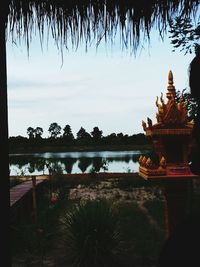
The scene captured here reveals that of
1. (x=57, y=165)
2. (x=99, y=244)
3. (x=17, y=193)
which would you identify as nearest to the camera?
(x=99, y=244)

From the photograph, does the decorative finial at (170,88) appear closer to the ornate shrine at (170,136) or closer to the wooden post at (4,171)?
the ornate shrine at (170,136)

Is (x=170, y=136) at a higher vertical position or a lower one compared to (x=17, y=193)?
higher

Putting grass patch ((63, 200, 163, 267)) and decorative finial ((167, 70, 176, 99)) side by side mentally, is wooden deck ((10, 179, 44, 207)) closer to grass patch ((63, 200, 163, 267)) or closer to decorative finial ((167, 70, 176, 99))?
grass patch ((63, 200, 163, 267))

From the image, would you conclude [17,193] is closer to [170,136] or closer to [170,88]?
[170,136]

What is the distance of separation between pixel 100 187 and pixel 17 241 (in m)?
9.57

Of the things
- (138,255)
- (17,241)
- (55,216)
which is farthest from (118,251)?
(55,216)

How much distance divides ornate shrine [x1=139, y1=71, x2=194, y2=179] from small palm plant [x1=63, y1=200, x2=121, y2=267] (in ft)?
3.09

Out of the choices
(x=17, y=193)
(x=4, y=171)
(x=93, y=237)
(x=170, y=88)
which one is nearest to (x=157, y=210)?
(x=17, y=193)

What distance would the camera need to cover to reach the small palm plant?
18.4 ft

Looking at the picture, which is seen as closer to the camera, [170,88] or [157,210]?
[170,88]

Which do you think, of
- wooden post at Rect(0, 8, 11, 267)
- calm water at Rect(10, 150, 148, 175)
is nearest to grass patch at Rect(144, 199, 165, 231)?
calm water at Rect(10, 150, 148, 175)

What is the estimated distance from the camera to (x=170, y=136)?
19.3 feet

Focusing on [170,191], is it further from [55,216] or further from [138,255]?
[55,216]

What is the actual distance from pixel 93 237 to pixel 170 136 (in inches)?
78.6
